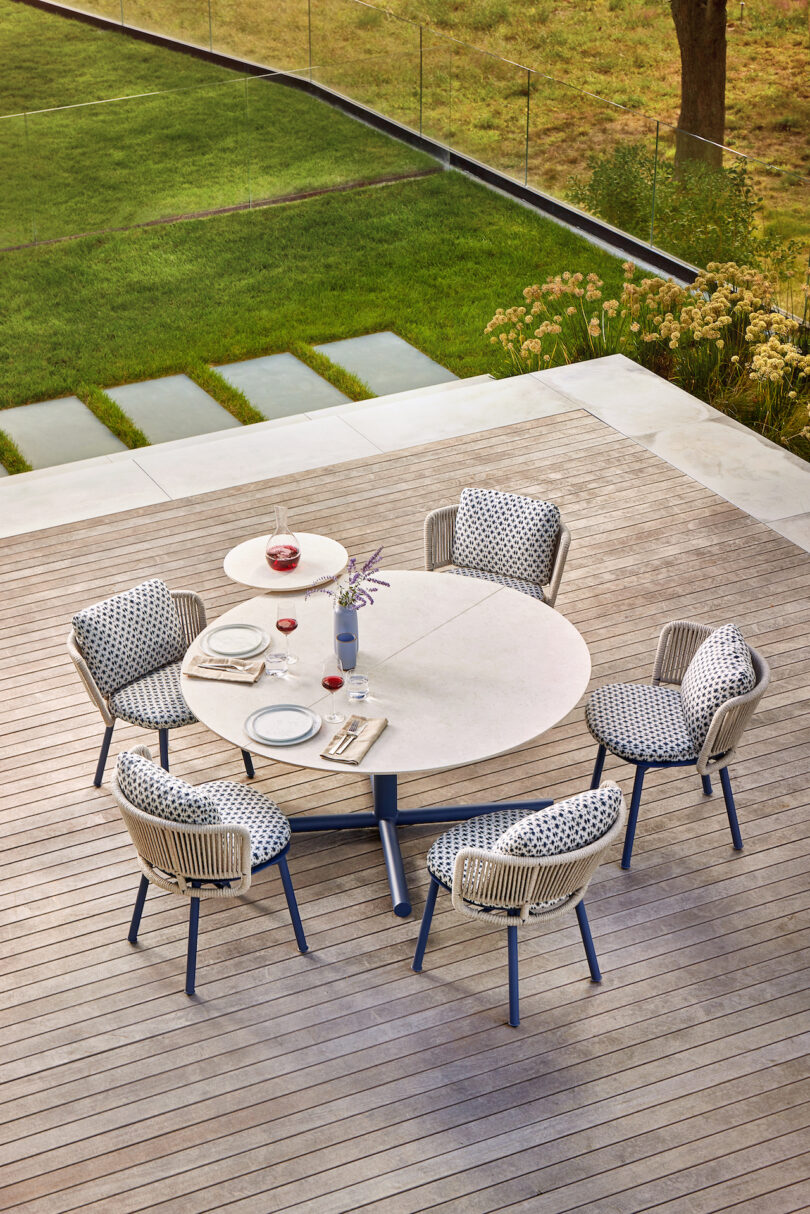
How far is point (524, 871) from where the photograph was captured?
394cm

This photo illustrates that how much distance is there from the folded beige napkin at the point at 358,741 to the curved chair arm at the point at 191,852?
381mm

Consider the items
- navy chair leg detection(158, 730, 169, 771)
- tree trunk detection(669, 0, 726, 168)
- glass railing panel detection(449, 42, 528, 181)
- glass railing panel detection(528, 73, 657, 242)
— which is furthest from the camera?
glass railing panel detection(449, 42, 528, 181)

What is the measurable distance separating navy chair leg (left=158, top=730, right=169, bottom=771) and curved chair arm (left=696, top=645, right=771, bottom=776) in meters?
1.94

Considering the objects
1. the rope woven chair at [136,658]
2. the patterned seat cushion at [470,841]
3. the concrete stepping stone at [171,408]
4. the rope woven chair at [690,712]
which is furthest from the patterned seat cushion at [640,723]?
the concrete stepping stone at [171,408]

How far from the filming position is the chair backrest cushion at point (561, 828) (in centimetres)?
391

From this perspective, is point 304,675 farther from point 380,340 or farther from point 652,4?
point 652,4

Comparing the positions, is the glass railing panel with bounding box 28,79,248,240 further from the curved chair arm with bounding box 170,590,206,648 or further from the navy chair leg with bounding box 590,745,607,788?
the navy chair leg with bounding box 590,745,607,788

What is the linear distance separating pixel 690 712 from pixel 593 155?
26.5 ft

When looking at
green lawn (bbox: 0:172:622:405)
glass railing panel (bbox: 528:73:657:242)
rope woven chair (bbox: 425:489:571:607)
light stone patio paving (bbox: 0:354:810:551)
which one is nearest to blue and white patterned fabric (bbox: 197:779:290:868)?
rope woven chair (bbox: 425:489:571:607)

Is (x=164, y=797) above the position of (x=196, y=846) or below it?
above

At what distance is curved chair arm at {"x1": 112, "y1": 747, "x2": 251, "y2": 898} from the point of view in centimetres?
405

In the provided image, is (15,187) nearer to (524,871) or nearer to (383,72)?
(383,72)

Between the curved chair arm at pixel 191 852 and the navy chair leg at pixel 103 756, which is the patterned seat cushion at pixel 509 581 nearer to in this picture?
the navy chair leg at pixel 103 756

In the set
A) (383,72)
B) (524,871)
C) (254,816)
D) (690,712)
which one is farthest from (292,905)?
(383,72)
